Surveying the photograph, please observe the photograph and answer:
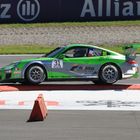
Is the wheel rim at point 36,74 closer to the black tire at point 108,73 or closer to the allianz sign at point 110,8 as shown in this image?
the black tire at point 108,73

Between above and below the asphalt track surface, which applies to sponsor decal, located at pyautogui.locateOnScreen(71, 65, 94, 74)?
above

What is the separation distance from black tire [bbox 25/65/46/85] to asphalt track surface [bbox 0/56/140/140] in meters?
3.96

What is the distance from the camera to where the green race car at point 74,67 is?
51.5 feet

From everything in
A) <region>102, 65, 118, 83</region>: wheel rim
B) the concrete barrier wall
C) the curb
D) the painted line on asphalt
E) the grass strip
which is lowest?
the painted line on asphalt

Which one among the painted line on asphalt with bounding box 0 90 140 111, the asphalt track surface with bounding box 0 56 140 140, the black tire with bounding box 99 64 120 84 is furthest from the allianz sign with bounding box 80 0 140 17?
the asphalt track surface with bounding box 0 56 140 140

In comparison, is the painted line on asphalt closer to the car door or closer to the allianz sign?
the car door

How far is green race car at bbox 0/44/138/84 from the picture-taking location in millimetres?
15688
